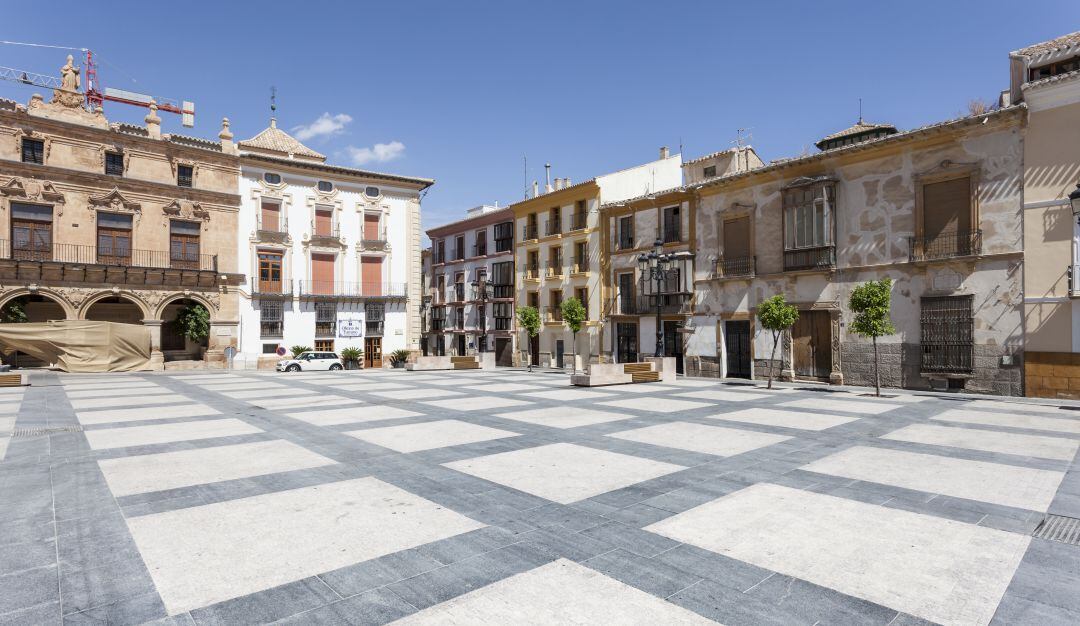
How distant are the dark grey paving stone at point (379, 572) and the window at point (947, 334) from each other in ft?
65.0

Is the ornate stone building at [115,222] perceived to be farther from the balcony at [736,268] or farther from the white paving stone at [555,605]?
the white paving stone at [555,605]

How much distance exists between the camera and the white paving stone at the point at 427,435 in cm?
879

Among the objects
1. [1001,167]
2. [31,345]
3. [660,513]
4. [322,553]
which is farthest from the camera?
[31,345]

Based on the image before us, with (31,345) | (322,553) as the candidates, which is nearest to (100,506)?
(322,553)

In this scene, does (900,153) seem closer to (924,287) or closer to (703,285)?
(924,287)

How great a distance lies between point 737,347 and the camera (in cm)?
2441

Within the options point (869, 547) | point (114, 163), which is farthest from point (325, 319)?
point (869, 547)

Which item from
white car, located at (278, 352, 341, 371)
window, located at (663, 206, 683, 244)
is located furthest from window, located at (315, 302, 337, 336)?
window, located at (663, 206, 683, 244)

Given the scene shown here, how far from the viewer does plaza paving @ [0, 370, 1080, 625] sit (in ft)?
12.1

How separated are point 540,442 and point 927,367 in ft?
53.1

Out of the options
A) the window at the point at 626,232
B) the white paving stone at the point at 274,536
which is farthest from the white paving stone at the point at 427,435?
the window at the point at 626,232

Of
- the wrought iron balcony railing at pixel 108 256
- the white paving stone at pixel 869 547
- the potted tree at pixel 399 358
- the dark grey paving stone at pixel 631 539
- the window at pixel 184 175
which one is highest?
the window at pixel 184 175

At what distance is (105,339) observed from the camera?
27.0m

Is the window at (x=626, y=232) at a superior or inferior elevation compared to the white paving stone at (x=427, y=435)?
superior
